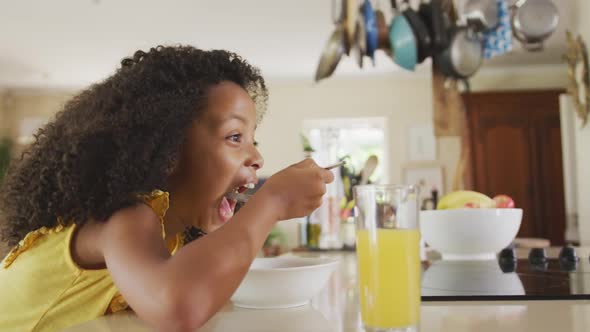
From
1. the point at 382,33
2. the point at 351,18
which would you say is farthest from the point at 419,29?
the point at 351,18

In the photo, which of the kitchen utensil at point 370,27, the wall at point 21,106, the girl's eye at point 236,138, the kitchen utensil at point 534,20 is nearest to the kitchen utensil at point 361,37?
the kitchen utensil at point 370,27

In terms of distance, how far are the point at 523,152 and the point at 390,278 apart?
15.8 feet

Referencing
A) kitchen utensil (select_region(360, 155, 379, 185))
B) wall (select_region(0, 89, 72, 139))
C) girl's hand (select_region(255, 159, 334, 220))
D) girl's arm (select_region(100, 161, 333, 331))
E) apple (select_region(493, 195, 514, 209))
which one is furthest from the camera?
wall (select_region(0, 89, 72, 139))

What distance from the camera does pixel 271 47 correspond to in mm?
4473

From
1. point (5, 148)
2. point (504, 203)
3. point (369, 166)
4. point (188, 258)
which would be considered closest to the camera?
point (188, 258)

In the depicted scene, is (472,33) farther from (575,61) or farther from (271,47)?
(271,47)

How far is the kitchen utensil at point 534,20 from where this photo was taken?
2.41m

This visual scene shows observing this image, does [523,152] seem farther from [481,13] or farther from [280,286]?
[280,286]

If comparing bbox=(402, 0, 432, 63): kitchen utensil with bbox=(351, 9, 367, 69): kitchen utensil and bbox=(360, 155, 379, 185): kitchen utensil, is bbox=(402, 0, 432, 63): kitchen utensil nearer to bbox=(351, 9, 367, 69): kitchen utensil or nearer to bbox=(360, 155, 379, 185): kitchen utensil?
bbox=(351, 9, 367, 69): kitchen utensil

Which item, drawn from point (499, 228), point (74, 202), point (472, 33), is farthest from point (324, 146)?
point (74, 202)

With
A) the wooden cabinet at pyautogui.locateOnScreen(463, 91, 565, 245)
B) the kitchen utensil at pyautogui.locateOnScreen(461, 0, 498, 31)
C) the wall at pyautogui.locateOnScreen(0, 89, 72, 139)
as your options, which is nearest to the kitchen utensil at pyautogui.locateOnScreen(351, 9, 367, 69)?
the kitchen utensil at pyautogui.locateOnScreen(461, 0, 498, 31)

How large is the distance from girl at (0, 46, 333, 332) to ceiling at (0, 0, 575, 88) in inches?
112

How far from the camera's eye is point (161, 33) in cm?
410

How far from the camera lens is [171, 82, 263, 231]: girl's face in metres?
0.75
